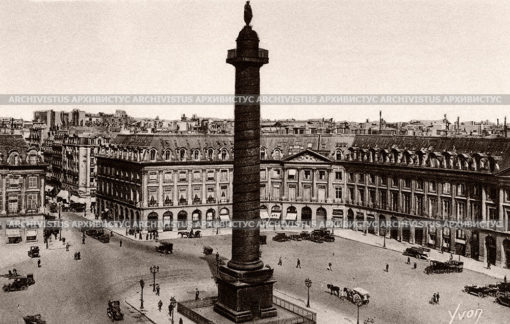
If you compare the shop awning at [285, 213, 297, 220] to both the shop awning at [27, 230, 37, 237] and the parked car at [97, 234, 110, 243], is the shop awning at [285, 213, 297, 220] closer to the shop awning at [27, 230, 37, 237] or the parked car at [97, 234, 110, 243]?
the parked car at [97, 234, 110, 243]

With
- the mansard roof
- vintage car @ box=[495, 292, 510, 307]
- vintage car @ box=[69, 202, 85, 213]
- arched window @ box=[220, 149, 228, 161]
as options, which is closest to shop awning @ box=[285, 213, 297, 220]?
arched window @ box=[220, 149, 228, 161]

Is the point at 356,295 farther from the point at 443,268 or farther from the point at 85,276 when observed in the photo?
the point at 85,276

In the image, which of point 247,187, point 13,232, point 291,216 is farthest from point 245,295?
point 291,216

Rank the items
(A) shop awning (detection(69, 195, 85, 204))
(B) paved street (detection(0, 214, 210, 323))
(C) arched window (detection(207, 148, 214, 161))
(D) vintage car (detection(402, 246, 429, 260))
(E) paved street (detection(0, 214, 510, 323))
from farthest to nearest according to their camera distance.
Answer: (A) shop awning (detection(69, 195, 85, 204)) → (C) arched window (detection(207, 148, 214, 161)) → (D) vintage car (detection(402, 246, 429, 260)) → (E) paved street (detection(0, 214, 510, 323)) → (B) paved street (detection(0, 214, 210, 323))

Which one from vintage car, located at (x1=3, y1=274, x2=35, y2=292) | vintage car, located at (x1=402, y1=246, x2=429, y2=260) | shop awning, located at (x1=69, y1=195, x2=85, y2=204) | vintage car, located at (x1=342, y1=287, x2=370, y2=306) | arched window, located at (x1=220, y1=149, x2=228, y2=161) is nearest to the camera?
vintage car, located at (x1=342, y1=287, x2=370, y2=306)

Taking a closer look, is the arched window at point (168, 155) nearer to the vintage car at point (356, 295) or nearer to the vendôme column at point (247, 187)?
the vintage car at point (356, 295)

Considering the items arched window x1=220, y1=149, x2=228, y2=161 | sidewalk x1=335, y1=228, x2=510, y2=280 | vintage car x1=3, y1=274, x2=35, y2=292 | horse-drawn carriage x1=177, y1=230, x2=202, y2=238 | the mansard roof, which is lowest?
sidewalk x1=335, y1=228, x2=510, y2=280
